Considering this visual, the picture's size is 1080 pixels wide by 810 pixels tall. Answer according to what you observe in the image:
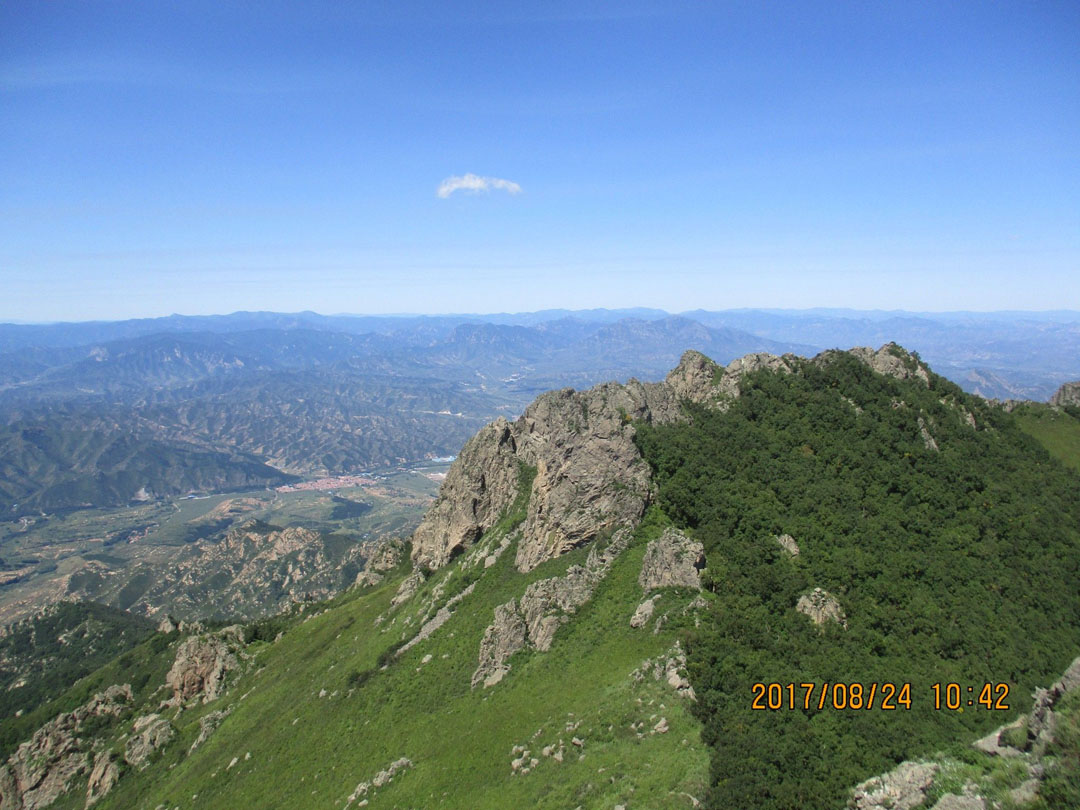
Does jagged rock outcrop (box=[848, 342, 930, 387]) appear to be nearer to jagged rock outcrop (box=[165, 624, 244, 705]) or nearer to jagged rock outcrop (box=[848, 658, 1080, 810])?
jagged rock outcrop (box=[848, 658, 1080, 810])

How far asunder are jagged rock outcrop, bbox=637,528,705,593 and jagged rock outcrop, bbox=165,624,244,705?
74.0m

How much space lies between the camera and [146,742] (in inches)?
2876

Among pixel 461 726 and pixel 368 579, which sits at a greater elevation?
pixel 461 726

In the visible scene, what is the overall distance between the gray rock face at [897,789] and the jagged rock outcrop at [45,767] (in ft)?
328

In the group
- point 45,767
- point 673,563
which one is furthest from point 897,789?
point 45,767

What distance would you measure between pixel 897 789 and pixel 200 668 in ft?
319

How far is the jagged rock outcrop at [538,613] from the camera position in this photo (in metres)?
48.7

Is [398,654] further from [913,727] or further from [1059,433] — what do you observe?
[1059,433]

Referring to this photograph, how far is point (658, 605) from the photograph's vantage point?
44344mm

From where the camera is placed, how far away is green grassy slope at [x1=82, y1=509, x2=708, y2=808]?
3359 cm

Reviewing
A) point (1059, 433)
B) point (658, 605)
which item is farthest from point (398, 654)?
point (1059, 433)

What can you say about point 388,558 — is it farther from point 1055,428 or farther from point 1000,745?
point 1055,428
